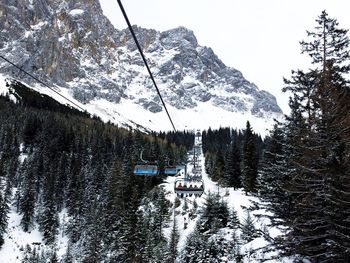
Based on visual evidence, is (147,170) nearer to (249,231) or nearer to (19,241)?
(249,231)

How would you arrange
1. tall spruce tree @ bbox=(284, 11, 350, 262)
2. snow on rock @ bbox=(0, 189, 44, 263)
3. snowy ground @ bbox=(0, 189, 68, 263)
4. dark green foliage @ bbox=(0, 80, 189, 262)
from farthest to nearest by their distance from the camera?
snowy ground @ bbox=(0, 189, 68, 263) → snow on rock @ bbox=(0, 189, 44, 263) → dark green foliage @ bbox=(0, 80, 189, 262) → tall spruce tree @ bbox=(284, 11, 350, 262)

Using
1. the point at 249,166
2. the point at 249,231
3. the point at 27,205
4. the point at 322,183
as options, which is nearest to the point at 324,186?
the point at 322,183

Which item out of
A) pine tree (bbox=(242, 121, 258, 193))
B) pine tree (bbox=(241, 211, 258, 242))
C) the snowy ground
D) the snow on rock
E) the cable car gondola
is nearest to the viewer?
pine tree (bbox=(241, 211, 258, 242))

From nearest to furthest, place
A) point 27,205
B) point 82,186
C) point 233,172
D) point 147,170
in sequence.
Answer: point 147,170 → point 233,172 → point 27,205 → point 82,186

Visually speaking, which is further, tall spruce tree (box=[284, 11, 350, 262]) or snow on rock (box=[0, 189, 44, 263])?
snow on rock (box=[0, 189, 44, 263])

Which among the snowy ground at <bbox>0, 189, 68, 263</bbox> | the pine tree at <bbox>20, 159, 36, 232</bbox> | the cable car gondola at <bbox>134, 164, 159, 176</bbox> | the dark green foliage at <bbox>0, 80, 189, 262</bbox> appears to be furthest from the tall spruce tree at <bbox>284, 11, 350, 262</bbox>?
the pine tree at <bbox>20, 159, 36, 232</bbox>

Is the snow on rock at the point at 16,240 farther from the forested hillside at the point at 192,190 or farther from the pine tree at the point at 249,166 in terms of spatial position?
the pine tree at the point at 249,166

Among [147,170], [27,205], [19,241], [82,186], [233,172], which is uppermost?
[147,170]

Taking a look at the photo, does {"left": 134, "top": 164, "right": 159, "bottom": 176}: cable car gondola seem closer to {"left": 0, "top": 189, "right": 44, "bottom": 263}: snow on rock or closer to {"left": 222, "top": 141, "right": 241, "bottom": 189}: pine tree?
{"left": 222, "top": 141, "right": 241, "bottom": 189}: pine tree

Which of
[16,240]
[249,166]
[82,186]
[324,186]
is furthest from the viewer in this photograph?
[82,186]

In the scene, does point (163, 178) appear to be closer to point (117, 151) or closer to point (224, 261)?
point (117, 151)

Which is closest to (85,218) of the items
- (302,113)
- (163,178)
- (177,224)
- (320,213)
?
(163,178)

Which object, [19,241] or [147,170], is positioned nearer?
[147,170]

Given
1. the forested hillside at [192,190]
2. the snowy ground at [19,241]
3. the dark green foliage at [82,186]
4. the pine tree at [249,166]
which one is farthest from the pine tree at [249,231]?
the snowy ground at [19,241]
